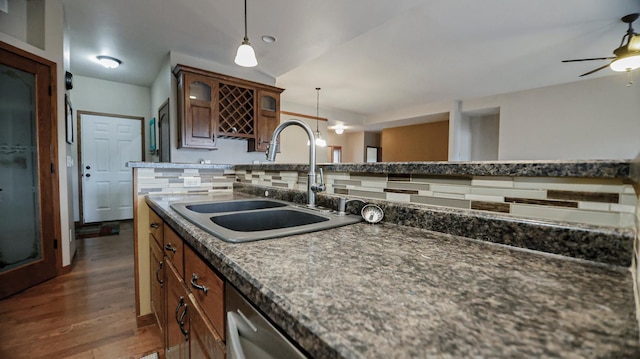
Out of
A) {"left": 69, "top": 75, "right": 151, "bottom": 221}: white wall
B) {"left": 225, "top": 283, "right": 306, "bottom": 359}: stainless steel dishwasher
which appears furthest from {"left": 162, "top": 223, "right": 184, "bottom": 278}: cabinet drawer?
{"left": 69, "top": 75, "right": 151, "bottom": 221}: white wall

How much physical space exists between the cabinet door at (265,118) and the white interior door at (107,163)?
7.39ft

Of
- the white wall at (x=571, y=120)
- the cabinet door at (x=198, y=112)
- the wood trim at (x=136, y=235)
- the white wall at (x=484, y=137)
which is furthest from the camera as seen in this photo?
the white wall at (x=484, y=137)

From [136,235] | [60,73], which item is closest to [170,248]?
[136,235]

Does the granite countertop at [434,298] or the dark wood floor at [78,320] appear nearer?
the granite countertop at [434,298]

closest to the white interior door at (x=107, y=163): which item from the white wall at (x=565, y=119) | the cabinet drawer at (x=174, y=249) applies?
the cabinet drawer at (x=174, y=249)

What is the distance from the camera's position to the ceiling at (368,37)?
7.87 ft

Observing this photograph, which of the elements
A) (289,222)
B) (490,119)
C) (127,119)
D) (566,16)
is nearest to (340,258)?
(289,222)

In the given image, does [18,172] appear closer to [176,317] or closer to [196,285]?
[176,317]

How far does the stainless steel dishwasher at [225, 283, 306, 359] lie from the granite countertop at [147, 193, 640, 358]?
3 centimetres

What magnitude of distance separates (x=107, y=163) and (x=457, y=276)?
18.3 feet

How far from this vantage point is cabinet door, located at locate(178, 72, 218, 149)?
3.19 metres

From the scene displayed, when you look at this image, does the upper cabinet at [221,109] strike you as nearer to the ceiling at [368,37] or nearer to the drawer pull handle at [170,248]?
the ceiling at [368,37]

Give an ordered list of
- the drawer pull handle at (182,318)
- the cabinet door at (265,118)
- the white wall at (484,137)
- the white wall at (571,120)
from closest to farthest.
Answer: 1. the drawer pull handle at (182,318)
2. the cabinet door at (265,118)
3. the white wall at (571,120)
4. the white wall at (484,137)

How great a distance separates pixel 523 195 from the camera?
64 centimetres
